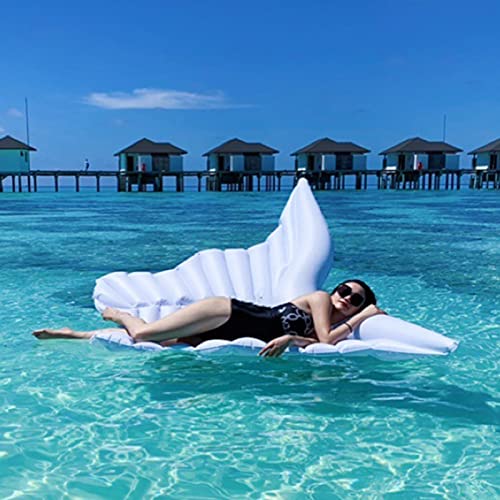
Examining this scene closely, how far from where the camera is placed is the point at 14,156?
3584cm

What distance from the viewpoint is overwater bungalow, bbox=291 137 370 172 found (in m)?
38.3

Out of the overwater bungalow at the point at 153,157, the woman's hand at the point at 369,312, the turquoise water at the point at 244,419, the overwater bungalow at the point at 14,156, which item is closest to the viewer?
the turquoise water at the point at 244,419

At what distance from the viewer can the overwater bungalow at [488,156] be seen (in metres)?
38.1

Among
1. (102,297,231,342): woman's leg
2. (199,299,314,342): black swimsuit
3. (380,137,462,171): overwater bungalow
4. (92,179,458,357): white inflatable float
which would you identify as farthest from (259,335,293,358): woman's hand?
(380,137,462,171): overwater bungalow

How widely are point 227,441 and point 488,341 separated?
104 inches

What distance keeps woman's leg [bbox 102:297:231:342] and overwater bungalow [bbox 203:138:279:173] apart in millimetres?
34826

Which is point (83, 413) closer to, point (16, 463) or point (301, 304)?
point (16, 463)

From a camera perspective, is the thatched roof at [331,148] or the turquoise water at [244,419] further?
the thatched roof at [331,148]

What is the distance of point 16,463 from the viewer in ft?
8.99

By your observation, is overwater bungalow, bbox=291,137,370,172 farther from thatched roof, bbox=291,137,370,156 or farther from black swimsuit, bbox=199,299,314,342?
black swimsuit, bbox=199,299,314,342

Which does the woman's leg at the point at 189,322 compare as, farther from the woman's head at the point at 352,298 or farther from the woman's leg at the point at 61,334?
the woman's head at the point at 352,298

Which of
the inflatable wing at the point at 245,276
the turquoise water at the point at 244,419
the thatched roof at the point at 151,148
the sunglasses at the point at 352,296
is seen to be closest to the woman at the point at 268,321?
the sunglasses at the point at 352,296

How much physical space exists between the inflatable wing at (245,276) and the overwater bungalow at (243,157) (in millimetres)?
33008

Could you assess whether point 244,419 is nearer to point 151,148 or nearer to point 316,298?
point 316,298
